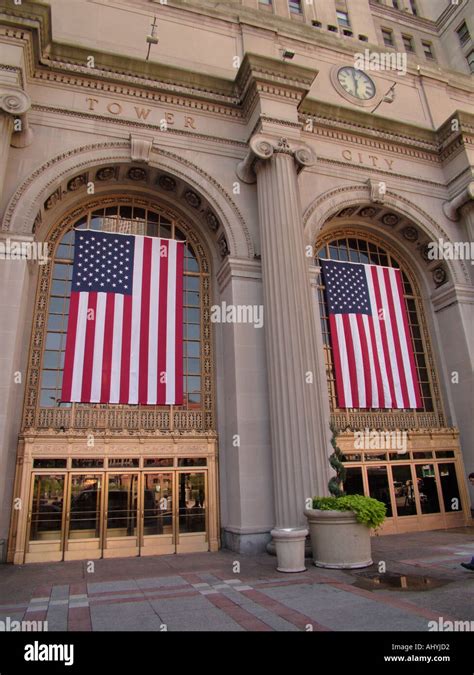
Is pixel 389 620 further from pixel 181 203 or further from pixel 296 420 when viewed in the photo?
pixel 181 203

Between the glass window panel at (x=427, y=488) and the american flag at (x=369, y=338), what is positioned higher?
the american flag at (x=369, y=338)

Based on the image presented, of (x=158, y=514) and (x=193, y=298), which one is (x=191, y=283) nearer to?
(x=193, y=298)

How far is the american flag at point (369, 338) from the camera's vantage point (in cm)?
1523

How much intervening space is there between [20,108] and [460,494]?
715 inches

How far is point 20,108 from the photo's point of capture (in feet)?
39.6

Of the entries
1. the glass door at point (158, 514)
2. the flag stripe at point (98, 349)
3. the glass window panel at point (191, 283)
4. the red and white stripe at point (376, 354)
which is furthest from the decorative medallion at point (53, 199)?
the red and white stripe at point (376, 354)

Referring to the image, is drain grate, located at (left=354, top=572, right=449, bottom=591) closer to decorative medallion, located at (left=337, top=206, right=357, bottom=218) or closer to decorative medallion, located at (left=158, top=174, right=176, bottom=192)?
decorative medallion, located at (left=158, top=174, right=176, bottom=192)

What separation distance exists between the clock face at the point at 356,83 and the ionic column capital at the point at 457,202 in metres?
5.62

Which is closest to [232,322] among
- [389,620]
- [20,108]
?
[20,108]

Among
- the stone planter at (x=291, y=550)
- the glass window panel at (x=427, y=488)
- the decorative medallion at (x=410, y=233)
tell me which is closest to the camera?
the stone planter at (x=291, y=550)

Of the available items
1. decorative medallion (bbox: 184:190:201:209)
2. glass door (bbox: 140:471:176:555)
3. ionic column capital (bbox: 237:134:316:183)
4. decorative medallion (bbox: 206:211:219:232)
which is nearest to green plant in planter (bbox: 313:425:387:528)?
glass door (bbox: 140:471:176:555)

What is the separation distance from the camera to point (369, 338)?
15984 mm

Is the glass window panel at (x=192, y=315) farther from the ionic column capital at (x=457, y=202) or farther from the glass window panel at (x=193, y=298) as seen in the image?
the ionic column capital at (x=457, y=202)

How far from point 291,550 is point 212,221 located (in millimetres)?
10271
